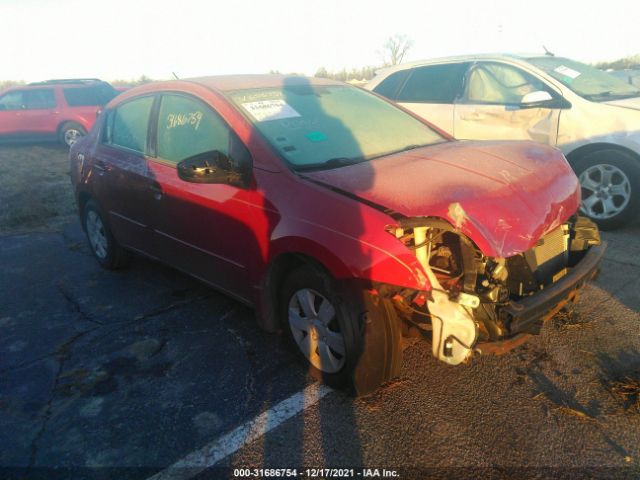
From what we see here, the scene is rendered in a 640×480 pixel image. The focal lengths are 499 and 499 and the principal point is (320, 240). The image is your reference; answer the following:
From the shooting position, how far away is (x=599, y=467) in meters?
2.21

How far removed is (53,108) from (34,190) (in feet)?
17.6

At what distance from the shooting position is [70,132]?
1340 centimetres

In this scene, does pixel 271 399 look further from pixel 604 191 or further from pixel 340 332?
pixel 604 191

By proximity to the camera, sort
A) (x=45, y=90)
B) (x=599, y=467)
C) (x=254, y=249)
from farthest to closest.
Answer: (x=45, y=90) < (x=254, y=249) < (x=599, y=467)

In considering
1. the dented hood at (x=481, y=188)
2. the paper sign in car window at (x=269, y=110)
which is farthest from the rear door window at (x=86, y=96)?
the dented hood at (x=481, y=188)

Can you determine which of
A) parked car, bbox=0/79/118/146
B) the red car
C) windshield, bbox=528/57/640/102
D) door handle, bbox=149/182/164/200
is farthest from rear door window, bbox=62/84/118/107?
windshield, bbox=528/57/640/102

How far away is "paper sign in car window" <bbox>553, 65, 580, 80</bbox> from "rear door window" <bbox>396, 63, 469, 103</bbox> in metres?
1.02

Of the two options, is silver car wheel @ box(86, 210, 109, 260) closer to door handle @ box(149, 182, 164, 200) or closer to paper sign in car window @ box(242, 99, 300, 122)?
door handle @ box(149, 182, 164, 200)

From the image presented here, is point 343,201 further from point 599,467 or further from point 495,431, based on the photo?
point 599,467

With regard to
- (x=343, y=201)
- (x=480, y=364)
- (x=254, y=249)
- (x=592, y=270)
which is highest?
(x=343, y=201)

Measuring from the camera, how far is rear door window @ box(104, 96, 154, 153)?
13.1 feet

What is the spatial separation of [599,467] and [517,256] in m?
1.01

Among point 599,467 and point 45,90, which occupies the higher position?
point 45,90

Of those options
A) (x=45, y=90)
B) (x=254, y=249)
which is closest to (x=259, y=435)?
(x=254, y=249)
